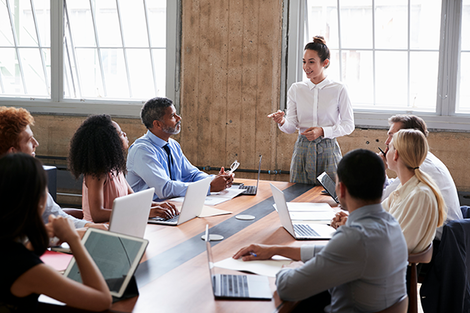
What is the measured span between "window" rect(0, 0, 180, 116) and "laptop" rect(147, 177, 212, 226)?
123 inches

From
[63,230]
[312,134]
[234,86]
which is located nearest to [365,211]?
[63,230]

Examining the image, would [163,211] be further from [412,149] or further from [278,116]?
[278,116]

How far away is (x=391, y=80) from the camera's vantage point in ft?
16.3

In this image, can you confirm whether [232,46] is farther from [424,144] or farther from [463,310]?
[463,310]

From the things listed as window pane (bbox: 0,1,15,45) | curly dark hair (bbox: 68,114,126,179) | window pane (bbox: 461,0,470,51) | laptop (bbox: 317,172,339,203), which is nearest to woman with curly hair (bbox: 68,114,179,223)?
curly dark hair (bbox: 68,114,126,179)

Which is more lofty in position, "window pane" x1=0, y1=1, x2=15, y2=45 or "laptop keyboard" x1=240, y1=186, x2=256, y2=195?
"window pane" x1=0, y1=1, x2=15, y2=45

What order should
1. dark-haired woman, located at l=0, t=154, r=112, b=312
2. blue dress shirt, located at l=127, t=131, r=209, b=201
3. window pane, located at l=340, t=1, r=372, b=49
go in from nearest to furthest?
dark-haired woman, located at l=0, t=154, r=112, b=312
blue dress shirt, located at l=127, t=131, r=209, b=201
window pane, located at l=340, t=1, r=372, b=49

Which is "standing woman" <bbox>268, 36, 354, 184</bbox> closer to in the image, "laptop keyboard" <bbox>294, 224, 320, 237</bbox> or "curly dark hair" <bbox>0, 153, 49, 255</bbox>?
"laptop keyboard" <bbox>294, 224, 320, 237</bbox>

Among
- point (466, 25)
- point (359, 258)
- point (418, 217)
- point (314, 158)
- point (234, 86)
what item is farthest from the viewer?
point (234, 86)

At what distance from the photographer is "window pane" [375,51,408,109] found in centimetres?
493

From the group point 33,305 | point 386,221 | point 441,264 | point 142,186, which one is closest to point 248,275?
point 386,221

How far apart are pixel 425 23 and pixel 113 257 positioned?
4.48m

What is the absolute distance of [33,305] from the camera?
1.30m

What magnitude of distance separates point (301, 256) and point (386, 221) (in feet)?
1.37
